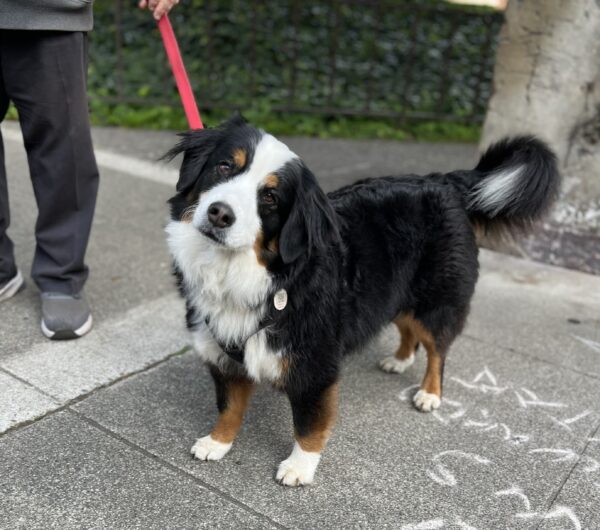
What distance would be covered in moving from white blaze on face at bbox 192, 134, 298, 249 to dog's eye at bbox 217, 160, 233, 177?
0.17ft

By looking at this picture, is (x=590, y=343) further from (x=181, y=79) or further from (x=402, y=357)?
(x=181, y=79)

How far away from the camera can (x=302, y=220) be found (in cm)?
230

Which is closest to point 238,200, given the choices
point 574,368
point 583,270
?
point 574,368

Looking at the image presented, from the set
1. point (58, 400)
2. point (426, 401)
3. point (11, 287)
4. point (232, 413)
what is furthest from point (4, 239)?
point (426, 401)

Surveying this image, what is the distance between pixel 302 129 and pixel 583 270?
4.03 metres

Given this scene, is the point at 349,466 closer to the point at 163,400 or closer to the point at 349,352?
the point at 349,352

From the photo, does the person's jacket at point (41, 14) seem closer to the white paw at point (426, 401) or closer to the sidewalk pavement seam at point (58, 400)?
the sidewalk pavement seam at point (58, 400)

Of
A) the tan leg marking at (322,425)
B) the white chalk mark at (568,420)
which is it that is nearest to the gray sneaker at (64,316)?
the tan leg marking at (322,425)

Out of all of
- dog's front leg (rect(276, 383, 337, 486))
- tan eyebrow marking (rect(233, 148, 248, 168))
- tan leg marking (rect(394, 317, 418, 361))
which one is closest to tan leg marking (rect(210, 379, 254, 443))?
dog's front leg (rect(276, 383, 337, 486))

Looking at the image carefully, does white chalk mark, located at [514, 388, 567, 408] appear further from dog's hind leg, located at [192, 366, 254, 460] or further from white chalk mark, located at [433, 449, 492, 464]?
dog's hind leg, located at [192, 366, 254, 460]

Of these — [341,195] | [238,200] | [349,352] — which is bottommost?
[349,352]

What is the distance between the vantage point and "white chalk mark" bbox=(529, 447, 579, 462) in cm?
278

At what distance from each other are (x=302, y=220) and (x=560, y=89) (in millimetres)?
3114

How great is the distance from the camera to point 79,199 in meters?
3.29
